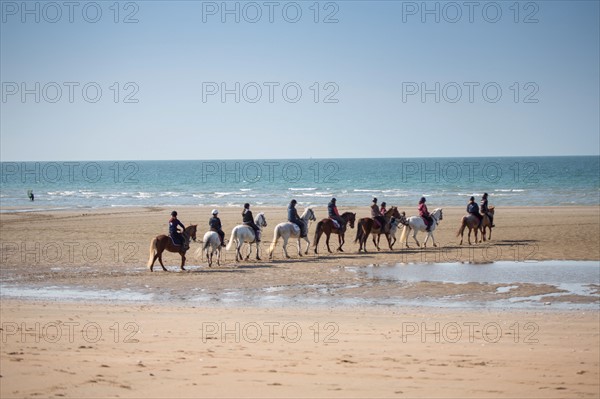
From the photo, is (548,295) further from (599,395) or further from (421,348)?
(599,395)

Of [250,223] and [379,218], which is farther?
[379,218]

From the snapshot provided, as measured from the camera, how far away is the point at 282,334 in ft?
37.7

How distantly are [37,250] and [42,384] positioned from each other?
19165 millimetres

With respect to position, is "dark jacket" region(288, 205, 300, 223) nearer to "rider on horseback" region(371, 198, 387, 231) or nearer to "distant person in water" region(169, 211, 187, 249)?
"rider on horseback" region(371, 198, 387, 231)

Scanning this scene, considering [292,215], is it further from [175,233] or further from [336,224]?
[175,233]

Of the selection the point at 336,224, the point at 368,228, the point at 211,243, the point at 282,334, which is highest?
the point at 336,224

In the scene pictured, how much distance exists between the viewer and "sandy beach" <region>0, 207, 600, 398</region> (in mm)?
8383

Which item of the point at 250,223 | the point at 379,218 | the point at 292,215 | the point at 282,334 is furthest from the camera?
the point at 379,218

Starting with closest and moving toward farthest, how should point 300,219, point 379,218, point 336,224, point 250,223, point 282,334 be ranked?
point 282,334 → point 250,223 → point 300,219 → point 336,224 → point 379,218

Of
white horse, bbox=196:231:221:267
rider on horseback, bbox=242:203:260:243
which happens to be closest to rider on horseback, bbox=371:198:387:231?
rider on horseback, bbox=242:203:260:243

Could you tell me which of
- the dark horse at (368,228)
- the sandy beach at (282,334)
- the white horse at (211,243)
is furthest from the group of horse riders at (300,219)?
the sandy beach at (282,334)

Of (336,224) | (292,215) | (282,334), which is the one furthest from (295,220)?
(282,334)

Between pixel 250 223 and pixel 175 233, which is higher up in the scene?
pixel 250 223

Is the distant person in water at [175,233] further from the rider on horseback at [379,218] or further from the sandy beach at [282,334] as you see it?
the rider on horseback at [379,218]
